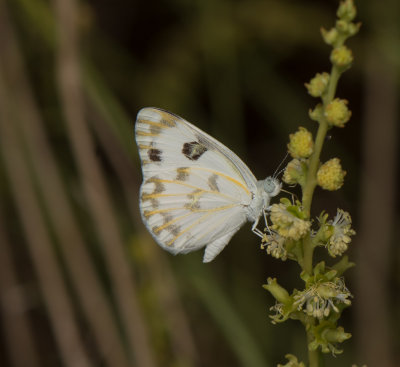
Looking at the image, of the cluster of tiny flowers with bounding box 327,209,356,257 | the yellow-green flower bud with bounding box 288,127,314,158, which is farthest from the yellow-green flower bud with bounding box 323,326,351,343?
the yellow-green flower bud with bounding box 288,127,314,158

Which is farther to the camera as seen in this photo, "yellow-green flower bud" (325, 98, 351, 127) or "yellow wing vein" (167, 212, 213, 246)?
"yellow wing vein" (167, 212, 213, 246)

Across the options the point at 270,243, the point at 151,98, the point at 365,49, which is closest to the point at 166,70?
the point at 151,98

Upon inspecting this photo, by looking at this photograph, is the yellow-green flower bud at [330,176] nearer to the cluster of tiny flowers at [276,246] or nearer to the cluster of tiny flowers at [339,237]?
the cluster of tiny flowers at [339,237]

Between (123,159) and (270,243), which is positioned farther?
(123,159)

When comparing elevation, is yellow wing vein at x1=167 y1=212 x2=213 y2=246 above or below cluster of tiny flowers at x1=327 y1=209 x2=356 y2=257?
above

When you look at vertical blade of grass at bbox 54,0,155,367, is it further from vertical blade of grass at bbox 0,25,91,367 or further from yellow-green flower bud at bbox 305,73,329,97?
yellow-green flower bud at bbox 305,73,329,97

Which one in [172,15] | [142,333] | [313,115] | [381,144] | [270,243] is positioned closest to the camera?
[313,115]

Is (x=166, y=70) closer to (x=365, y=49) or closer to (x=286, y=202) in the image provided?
(x=365, y=49)

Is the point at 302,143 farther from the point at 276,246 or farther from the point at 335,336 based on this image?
the point at 335,336
